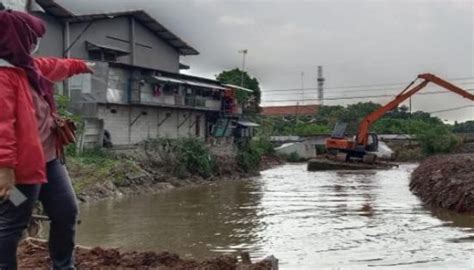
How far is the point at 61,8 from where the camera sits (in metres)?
25.0

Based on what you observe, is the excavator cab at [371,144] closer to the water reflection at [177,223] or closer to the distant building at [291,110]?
the water reflection at [177,223]

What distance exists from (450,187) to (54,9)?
1806 cm

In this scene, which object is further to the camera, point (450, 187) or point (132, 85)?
point (132, 85)

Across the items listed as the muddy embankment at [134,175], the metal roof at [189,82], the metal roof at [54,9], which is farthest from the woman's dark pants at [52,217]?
the metal roof at [189,82]

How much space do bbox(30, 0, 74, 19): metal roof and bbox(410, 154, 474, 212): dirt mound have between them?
16214mm

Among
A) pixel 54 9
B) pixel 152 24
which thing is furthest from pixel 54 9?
pixel 152 24

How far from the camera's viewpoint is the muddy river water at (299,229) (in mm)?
7727

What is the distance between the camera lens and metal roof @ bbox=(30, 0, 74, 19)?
24.5 meters

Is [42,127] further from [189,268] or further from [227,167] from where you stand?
[227,167]

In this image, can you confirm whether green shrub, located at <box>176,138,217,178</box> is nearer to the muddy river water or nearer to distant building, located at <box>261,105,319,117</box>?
the muddy river water

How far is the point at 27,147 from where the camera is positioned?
2.68 m

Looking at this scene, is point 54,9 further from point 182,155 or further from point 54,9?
point 182,155

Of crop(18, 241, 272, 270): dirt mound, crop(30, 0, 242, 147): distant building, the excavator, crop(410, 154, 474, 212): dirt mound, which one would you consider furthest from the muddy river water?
the excavator

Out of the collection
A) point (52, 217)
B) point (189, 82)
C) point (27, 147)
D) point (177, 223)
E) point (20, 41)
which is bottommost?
point (177, 223)
